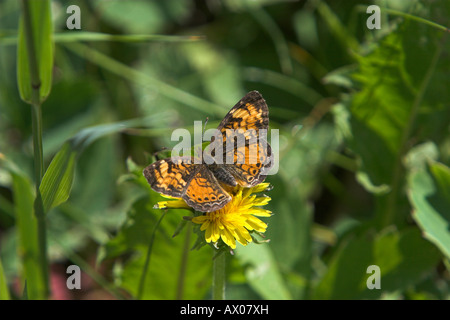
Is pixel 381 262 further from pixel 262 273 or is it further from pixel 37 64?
pixel 37 64


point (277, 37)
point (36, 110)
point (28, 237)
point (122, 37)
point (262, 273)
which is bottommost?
point (262, 273)

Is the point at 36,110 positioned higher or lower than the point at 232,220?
higher

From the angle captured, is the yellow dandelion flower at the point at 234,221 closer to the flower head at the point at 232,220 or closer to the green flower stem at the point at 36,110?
the flower head at the point at 232,220

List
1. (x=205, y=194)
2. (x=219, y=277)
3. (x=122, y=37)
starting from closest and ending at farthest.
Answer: (x=205, y=194), (x=219, y=277), (x=122, y=37)

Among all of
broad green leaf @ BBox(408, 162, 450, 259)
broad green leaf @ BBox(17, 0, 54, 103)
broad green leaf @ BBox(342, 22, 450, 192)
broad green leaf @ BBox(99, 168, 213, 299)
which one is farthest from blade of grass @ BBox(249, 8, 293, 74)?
broad green leaf @ BBox(17, 0, 54, 103)

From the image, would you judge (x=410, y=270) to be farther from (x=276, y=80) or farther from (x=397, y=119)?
(x=276, y=80)

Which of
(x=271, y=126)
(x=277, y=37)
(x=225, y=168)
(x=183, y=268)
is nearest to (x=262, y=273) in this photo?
(x=183, y=268)

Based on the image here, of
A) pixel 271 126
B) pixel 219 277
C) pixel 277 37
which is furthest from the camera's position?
pixel 277 37
